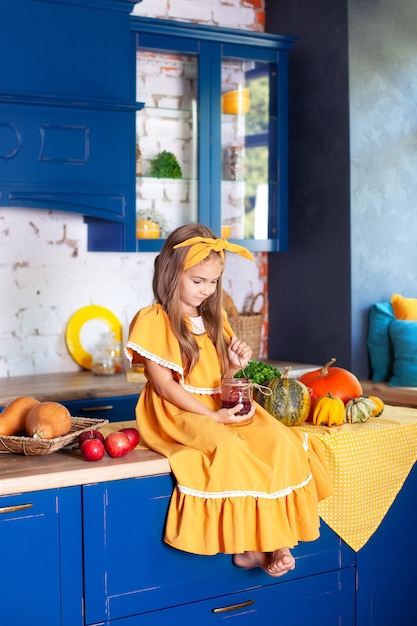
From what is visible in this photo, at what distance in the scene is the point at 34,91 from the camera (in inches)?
159

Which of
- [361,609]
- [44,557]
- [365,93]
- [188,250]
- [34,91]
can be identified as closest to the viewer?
[44,557]

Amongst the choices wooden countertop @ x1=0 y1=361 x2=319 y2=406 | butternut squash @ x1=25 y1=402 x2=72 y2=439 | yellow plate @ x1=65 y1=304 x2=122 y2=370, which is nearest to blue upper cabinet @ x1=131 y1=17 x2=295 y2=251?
yellow plate @ x1=65 y1=304 x2=122 y2=370

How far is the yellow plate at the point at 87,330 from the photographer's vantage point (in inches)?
183

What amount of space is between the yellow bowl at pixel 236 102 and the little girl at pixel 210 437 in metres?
2.04

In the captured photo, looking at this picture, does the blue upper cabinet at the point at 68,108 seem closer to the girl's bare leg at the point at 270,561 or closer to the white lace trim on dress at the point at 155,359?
the white lace trim on dress at the point at 155,359

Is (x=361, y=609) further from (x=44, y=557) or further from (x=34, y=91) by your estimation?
(x=34, y=91)

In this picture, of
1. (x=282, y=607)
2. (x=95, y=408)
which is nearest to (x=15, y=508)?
(x=282, y=607)

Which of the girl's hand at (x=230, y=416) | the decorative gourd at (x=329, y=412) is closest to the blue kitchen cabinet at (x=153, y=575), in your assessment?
the girl's hand at (x=230, y=416)

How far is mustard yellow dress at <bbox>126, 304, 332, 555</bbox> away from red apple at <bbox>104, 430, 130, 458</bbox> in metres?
0.12

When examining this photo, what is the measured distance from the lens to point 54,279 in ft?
15.1

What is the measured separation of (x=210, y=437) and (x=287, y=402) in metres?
0.45

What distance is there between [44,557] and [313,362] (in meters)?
2.78

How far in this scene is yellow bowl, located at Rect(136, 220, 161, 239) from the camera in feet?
14.7

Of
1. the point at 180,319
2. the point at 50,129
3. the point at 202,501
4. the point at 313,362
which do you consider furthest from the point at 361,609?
the point at 50,129
